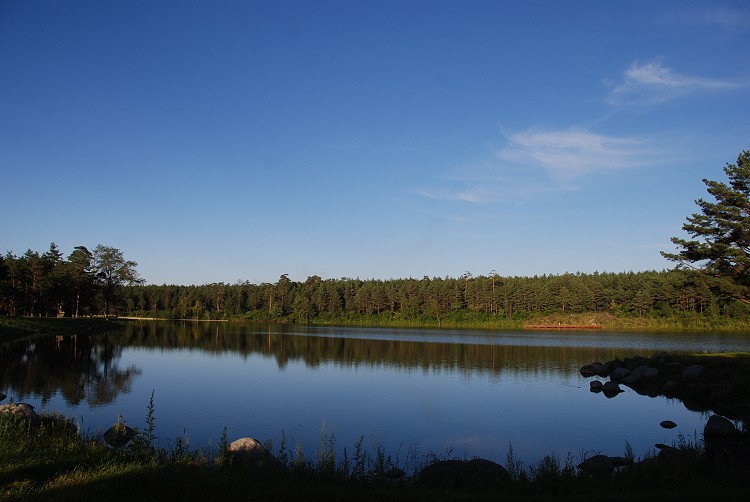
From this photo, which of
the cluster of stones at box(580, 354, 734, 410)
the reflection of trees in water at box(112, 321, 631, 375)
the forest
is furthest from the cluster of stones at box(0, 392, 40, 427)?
the forest

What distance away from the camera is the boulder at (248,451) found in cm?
1232

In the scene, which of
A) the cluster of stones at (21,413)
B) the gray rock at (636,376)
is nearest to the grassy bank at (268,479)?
the cluster of stones at (21,413)

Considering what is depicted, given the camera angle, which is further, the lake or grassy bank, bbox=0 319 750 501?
the lake

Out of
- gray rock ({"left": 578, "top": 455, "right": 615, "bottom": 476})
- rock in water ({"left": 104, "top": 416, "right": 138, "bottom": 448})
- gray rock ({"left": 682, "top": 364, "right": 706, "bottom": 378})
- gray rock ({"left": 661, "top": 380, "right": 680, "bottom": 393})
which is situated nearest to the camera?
gray rock ({"left": 578, "top": 455, "right": 615, "bottom": 476})

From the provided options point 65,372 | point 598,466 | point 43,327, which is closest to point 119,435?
point 598,466

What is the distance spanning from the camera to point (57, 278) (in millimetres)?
75438

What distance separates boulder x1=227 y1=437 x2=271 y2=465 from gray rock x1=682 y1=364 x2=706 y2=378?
2567 cm

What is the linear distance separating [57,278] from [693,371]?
79.2m

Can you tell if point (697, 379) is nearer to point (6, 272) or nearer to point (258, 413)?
point (258, 413)

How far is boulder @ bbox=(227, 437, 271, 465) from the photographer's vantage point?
12.3m

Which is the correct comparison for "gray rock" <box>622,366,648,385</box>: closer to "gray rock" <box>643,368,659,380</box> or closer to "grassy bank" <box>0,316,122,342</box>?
"gray rock" <box>643,368,659,380</box>

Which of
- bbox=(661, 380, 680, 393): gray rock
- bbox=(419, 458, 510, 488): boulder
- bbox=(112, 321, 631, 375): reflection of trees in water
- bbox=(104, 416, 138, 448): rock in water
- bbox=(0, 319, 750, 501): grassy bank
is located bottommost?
bbox=(112, 321, 631, 375): reflection of trees in water

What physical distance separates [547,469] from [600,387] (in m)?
20.8

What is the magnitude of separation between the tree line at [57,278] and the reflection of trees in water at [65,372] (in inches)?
1219
